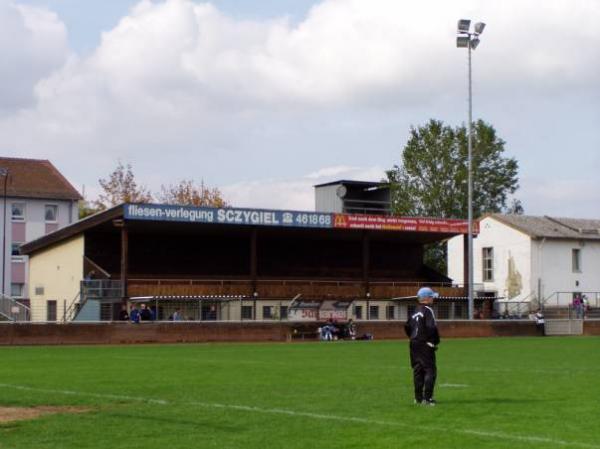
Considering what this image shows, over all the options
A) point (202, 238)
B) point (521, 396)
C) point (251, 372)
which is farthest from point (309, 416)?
point (202, 238)

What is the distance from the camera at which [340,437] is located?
1293 centimetres

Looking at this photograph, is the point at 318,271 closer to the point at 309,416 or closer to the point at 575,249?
the point at 575,249

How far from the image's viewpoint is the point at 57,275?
216ft

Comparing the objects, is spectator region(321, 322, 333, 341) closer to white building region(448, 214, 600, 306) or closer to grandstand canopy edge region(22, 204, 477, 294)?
grandstand canopy edge region(22, 204, 477, 294)

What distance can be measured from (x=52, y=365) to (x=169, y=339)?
771 inches

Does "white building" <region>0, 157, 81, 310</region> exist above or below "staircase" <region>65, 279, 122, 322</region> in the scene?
above

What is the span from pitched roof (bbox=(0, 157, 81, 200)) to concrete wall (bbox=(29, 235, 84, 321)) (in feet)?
67.7

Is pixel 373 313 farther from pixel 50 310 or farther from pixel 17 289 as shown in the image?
pixel 17 289

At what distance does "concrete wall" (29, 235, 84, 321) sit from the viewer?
2509 inches

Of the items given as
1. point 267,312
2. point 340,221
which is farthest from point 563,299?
point 267,312

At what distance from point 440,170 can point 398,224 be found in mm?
33688

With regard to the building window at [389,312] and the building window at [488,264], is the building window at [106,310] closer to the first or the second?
the building window at [389,312]

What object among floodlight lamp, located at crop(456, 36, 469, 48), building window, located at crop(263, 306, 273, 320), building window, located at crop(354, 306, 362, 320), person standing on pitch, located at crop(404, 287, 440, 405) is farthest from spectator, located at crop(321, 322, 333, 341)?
person standing on pitch, located at crop(404, 287, 440, 405)

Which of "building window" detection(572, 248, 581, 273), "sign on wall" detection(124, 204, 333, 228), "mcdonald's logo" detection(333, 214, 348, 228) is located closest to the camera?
"sign on wall" detection(124, 204, 333, 228)
